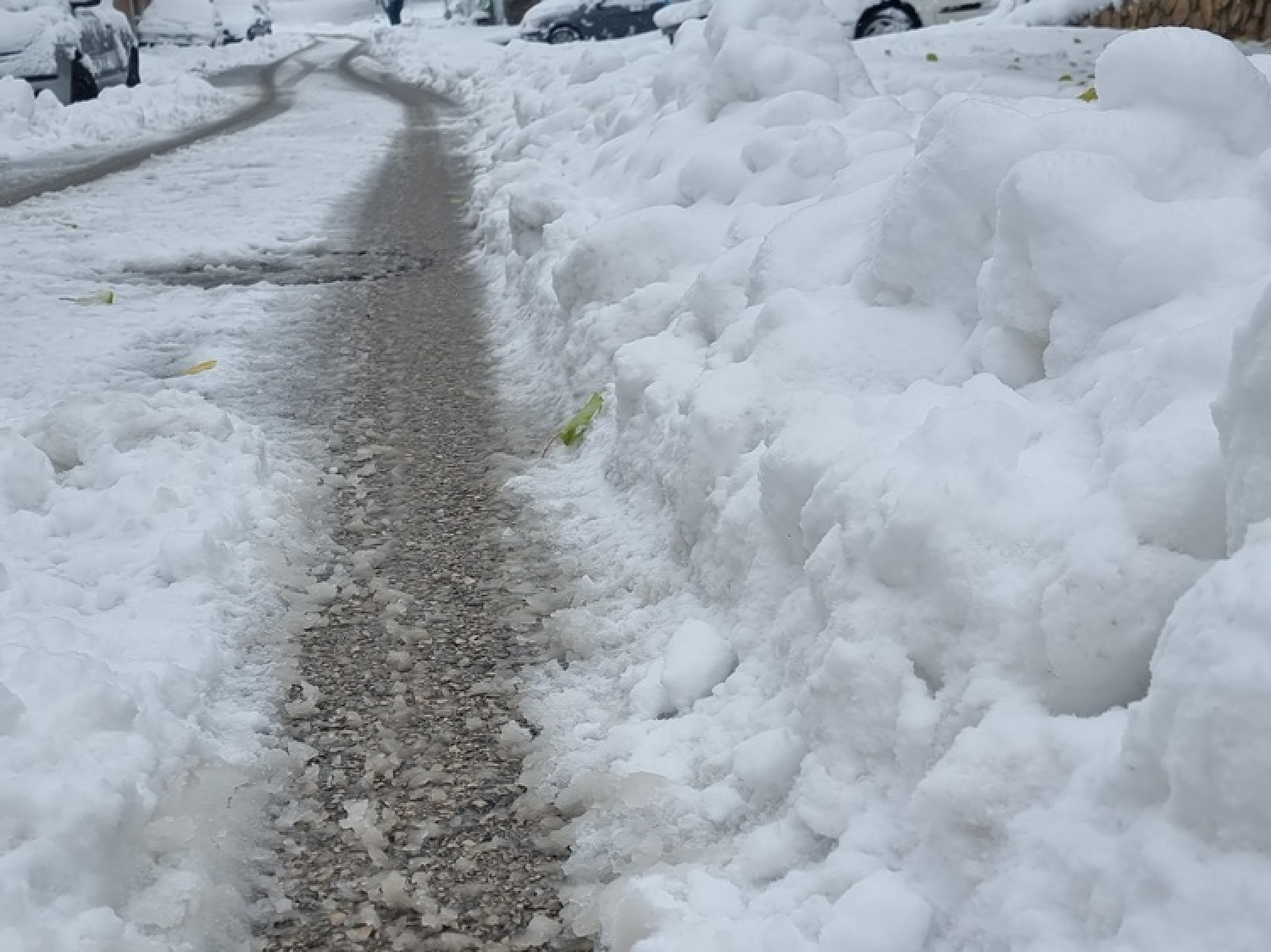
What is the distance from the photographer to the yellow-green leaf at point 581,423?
198 inches

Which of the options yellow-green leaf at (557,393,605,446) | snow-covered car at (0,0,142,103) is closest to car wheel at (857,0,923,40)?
snow-covered car at (0,0,142,103)

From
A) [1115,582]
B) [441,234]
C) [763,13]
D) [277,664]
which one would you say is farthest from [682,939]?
[441,234]

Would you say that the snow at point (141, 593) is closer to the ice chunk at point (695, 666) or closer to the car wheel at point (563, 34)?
the ice chunk at point (695, 666)

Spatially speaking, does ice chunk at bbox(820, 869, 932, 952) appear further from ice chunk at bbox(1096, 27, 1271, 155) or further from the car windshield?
the car windshield

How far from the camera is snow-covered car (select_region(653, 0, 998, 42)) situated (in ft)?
46.0

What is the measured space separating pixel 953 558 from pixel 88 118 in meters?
15.4

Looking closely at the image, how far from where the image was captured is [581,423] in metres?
5.06

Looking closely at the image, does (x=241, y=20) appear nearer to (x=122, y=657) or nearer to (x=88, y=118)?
(x=88, y=118)

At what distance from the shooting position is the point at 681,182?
6344mm

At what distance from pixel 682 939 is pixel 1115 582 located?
99 cm

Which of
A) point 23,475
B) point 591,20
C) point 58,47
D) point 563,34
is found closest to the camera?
point 23,475

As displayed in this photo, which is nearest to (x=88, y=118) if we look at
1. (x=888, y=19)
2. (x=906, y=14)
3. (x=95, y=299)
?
(x=888, y=19)

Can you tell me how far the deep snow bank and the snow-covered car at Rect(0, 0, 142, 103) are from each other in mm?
13829

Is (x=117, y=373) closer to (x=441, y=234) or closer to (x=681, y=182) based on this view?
(x=681, y=182)
